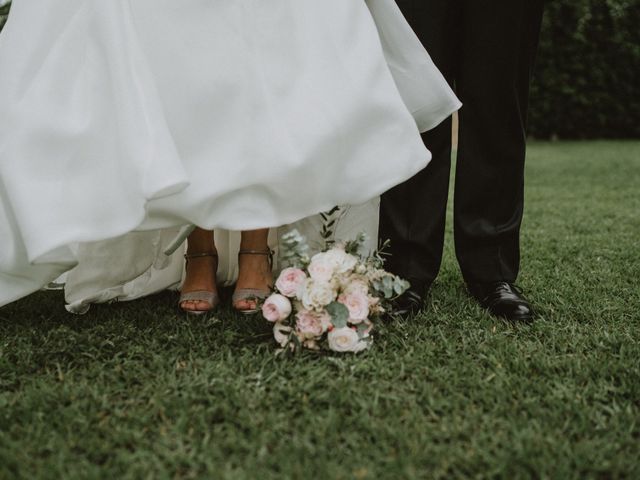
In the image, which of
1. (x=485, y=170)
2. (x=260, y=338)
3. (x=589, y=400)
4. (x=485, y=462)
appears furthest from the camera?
(x=485, y=170)

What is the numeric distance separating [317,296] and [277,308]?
4.7 inches

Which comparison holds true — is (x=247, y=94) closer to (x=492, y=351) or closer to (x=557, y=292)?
(x=492, y=351)

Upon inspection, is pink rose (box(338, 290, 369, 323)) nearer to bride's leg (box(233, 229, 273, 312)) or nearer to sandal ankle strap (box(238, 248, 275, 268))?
bride's leg (box(233, 229, 273, 312))

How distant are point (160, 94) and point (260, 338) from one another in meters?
0.76

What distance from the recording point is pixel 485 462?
129 centimetres

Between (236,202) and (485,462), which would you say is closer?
(485,462)

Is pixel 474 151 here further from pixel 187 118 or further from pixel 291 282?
pixel 187 118

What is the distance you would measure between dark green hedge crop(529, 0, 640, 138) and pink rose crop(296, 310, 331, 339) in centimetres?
1167

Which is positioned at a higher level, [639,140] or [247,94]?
[247,94]

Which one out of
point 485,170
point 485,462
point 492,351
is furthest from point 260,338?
point 485,170

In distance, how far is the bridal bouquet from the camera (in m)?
1.76

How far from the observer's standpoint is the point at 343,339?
1.76m

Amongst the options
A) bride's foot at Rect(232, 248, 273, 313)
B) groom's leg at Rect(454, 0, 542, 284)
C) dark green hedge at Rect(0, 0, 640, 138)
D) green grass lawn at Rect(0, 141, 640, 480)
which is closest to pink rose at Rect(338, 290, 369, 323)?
green grass lawn at Rect(0, 141, 640, 480)

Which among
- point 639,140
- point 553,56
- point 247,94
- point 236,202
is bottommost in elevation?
point 639,140
